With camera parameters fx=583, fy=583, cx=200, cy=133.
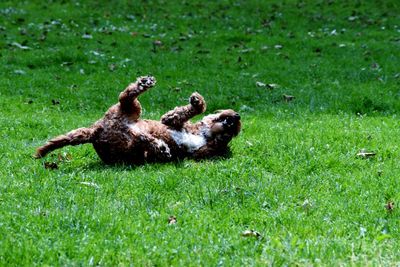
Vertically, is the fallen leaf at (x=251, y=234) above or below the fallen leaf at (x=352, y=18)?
above

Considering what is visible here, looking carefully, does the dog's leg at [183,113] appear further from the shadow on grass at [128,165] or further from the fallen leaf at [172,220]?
the fallen leaf at [172,220]

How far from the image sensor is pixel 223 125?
712 cm

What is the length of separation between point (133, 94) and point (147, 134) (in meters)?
0.50

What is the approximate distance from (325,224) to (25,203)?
8.80 ft

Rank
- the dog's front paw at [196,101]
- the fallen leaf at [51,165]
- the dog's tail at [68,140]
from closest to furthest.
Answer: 1. the dog's tail at [68,140]
2. the fallen leaf at [51,165]
3. the dog's front paw at [196,101]

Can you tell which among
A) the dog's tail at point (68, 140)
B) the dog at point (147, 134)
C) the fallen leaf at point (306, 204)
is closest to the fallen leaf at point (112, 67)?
the dog at point (147, 134)

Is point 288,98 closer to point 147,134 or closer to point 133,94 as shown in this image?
point 147,134

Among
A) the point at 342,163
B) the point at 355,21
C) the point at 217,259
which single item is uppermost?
the point at 217,259

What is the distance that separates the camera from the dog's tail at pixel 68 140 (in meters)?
6.42

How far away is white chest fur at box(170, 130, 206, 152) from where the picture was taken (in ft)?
22.8

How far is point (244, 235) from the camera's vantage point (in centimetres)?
477

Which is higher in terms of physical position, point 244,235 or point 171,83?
point 244,235

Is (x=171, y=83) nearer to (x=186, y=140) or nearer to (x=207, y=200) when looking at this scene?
(x=186, y=140)

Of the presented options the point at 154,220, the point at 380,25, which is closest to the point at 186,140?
the point at 154,220
